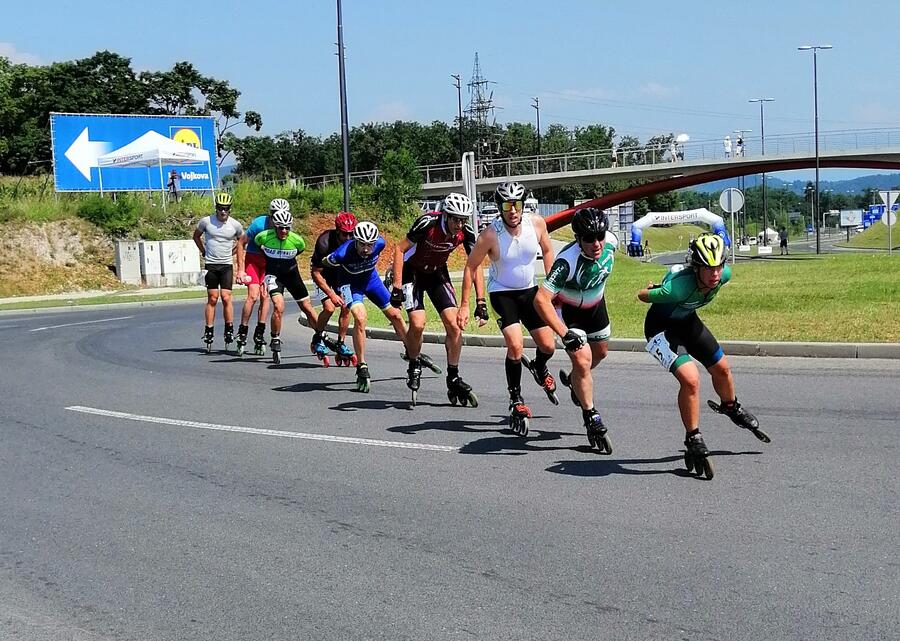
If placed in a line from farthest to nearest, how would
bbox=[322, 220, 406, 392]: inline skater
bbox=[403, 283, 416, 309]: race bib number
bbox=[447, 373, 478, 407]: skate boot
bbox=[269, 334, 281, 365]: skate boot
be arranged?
bbox=[269, 334, 281, 365]: skate boot < bbox=[322, 220, 406, 392]: inline skater < bbox=[403, 283, 416, 309]: race bib number < bbox=[447, 373, 478, 407]: skate boot

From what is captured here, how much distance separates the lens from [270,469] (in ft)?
26.2

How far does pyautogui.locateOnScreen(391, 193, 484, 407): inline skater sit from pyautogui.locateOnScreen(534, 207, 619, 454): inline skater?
1.49 m

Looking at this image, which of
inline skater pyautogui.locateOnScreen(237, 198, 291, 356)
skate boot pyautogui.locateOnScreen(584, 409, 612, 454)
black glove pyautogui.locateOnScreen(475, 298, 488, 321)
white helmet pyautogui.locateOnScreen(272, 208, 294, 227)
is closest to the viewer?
skate boot pyautogui.locateOnScreen(584, 409, 612, 454)

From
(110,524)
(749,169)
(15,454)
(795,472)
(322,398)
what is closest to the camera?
(110,524)

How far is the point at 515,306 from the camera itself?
30.0ft

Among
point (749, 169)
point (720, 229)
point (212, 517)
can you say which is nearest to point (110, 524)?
point (212, 517)

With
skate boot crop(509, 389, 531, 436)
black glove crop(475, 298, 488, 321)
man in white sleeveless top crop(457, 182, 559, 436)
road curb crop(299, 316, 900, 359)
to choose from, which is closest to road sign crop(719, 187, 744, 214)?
road curb crop(299, 316, 900, 359)

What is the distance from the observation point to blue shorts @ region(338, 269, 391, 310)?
11688mm

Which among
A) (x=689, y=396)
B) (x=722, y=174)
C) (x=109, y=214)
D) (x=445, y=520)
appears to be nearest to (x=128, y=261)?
(x=109, y=214)

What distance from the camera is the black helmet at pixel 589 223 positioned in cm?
801

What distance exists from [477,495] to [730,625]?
8.49ft

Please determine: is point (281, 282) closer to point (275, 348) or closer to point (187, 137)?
point (275, 348)

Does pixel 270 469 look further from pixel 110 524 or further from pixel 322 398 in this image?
pixel 322 398

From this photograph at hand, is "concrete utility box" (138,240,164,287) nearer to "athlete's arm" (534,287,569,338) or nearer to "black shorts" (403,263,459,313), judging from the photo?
"black shorts" (403,263,459,313)
